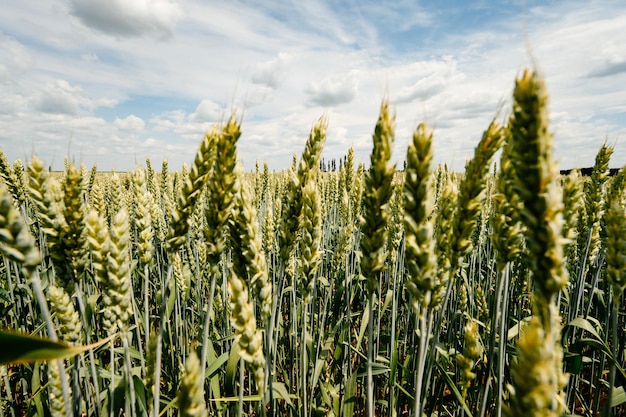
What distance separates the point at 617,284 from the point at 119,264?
2.42m

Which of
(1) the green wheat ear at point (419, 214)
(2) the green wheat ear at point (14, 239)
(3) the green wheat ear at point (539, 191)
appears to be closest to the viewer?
(3) the green wheat ear at point (539, 191)

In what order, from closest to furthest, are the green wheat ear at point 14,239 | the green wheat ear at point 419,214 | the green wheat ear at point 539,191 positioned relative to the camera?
the green wheat ear at point 539,191, the green wheat ear at point 14,239, the green wheat ear at point 419,214

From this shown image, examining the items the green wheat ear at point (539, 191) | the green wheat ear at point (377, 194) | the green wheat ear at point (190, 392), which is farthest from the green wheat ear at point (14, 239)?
the green wheat ear at point (539, 191)

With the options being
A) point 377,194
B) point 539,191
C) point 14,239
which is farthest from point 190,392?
point 539,191

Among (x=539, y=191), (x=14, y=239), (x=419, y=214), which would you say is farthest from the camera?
(x=419, y=214)

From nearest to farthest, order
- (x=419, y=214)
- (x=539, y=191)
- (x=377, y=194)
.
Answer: (x=539, y=191)
(x=419, y=214)
(x=377, y=194)

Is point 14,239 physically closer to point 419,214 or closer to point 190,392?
point 190,392

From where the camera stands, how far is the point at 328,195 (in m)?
6.50

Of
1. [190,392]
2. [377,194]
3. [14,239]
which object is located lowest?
[190,392]

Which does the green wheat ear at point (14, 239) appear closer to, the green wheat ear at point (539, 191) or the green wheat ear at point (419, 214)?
the green wheat ear at point (419, 214)

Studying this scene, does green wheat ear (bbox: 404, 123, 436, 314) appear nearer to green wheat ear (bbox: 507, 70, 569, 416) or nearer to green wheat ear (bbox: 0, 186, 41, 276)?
green wheat ear (bbox: 507, 70, 569, 416)

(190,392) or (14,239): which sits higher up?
(14,239)

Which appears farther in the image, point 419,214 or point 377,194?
point 377,194

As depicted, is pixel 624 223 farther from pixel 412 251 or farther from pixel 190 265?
pixel 190 265
